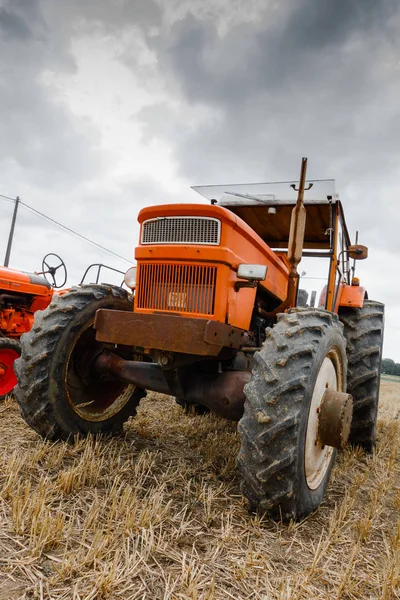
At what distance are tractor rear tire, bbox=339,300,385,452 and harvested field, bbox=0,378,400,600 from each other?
0.66 metres

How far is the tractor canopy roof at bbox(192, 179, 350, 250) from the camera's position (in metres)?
3.81

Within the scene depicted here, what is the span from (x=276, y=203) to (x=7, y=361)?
131 inches

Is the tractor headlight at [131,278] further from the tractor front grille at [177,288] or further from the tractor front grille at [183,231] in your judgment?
the tractor front grille at [183,231]

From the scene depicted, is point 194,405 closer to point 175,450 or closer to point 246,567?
point 175,450

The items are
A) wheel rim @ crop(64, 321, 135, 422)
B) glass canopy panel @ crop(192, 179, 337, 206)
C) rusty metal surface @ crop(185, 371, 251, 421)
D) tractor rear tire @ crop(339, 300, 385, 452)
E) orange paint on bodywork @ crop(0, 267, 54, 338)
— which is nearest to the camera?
rusty metal surface @ crop(185, 371, 251, 421)

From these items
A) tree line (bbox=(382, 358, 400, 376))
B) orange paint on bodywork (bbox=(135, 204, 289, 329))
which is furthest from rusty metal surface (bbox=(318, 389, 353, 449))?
tree line (bbox=(382, 358, 400, 376))

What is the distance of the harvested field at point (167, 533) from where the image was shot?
1.51 meters

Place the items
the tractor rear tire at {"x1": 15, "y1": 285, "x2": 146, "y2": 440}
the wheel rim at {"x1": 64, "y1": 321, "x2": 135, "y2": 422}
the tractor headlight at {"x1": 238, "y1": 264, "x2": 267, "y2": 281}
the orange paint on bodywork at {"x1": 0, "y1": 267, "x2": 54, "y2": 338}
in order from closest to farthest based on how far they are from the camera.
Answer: the tractor headlight at {"x1": 238, "y1": 264, "x2": 267, "y2": 281} < the tractor rear tire at {"x1": 15, "y1": 285, "x2": 146, "y2": 440} < the wheel rim at {"x1": 64, "y1": 321, "x2": 135, "y2": 422} < the orange paint on bodywork at {"x1": 0, "y1": 267, "x2": 54, "y2": 338}

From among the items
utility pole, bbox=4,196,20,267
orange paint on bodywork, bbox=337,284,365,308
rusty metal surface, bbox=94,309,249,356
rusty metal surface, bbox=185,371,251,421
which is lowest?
rusty metal surface, bbox=185,371,251,421

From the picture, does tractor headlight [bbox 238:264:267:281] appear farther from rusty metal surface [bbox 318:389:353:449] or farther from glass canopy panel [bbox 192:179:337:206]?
glass canopy panel [bbox 192:179:337:206]

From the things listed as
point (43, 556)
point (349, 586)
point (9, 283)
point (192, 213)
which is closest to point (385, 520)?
point (349, 586)

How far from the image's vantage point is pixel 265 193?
4.02 metres

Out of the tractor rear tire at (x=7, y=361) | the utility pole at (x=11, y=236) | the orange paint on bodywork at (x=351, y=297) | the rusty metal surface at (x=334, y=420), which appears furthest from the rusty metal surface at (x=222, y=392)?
the utility pole at (x=11, y=236)

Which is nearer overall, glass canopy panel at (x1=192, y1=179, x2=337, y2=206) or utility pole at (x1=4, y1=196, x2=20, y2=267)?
glass canopy panel at (x1=192, y1=179, x2=337, y2=206)
